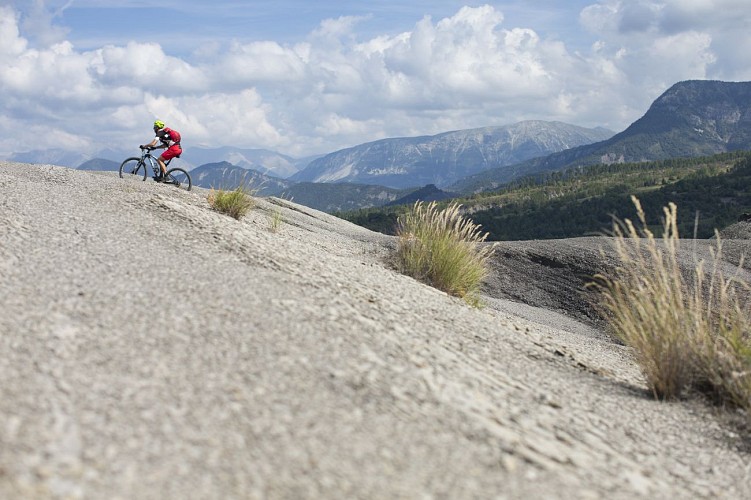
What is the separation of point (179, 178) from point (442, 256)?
1002cm

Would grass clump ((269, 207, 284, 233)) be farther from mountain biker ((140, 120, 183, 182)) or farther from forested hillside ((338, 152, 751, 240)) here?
forested hillside ((338, 152, 751, 240))

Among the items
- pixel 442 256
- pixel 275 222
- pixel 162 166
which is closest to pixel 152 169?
pixel 162 166

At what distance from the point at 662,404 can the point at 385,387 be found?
326 centimetres

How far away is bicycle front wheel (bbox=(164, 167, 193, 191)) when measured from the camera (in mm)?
16703

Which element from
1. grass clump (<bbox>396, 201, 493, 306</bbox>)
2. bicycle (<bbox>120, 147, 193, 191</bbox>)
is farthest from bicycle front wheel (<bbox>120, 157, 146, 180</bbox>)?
grass clump (<bbox>396, 201, 493, 306</bbox>)

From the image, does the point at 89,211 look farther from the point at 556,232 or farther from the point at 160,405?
the point at 556,232

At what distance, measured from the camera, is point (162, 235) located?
8.25 meters

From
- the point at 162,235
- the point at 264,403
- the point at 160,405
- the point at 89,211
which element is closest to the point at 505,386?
the point at 264,403

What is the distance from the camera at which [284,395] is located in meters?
4.06

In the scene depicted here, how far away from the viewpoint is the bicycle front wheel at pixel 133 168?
16.7 metres

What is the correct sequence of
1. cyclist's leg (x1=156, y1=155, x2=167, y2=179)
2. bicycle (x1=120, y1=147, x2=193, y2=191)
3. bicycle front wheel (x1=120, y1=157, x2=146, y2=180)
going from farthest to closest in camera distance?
bicycle front wheel (x1=120, y1=157, x2=146, y2=180) < bicycle (x1=120, y1=147, x2=193, y2=191) < cyclist's leg (x1=156, y1=155, x2=167, y2=179)

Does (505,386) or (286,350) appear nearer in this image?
(286,350)

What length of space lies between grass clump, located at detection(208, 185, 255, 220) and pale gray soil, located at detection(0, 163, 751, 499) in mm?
4237

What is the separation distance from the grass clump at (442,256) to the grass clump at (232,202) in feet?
10.9
